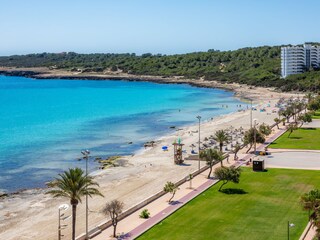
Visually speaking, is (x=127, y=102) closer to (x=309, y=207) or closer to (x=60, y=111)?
(x=60, y=111)

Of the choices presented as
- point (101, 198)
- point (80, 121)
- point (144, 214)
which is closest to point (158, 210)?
point (144, 214)

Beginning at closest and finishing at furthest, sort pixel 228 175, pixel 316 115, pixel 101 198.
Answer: pixel 228 175 → pixel 101 198 → pixel 316 115

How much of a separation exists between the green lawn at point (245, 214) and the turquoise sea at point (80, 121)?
72.7 ft

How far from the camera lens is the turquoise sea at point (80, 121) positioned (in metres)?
68.4

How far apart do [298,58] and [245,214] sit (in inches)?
6302

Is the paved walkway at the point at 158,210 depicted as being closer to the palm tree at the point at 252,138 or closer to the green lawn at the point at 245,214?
the green lawn at the point at 245,214

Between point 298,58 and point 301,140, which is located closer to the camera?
point 301,140

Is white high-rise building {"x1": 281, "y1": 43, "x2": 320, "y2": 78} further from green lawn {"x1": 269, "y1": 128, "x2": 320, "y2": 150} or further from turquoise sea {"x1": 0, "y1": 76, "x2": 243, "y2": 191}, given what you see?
green lawn {"x1": 269, "y1": 128, "x2": 320, "y2": 150}

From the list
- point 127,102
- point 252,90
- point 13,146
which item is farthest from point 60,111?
point 252,90

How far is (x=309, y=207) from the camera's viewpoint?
3312 cm

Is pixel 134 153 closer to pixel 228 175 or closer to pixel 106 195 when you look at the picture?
pixel 106 195

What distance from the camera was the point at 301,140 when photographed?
76625 millimetres

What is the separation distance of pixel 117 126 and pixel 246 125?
26.3 meters

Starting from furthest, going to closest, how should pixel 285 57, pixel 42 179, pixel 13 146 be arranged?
1. pixel 285 57
2. pixel 13 146
3. pixel 42 179
